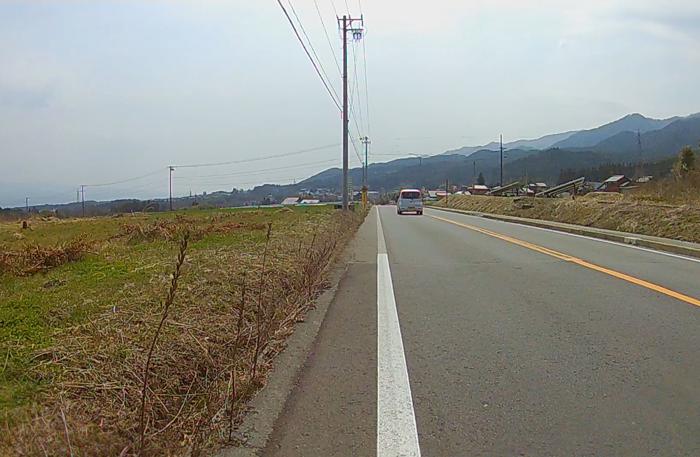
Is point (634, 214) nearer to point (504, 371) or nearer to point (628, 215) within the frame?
point (628, 215)

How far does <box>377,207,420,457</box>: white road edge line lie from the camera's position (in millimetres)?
3938

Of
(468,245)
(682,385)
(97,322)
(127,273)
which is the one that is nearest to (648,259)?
(468,245)

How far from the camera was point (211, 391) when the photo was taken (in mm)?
4594

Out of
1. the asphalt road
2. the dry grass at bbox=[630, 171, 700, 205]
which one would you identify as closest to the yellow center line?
the asphalt road

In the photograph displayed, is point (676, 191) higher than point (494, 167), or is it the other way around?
point (494, 167)

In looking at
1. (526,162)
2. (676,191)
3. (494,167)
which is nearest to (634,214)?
(676,191)

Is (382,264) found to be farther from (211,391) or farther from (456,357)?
(211,391)

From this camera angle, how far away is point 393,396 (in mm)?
4836

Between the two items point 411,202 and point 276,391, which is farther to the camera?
point 411,202

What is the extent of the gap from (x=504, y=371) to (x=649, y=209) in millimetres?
19015

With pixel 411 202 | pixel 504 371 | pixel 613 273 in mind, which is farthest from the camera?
pixel 411 202

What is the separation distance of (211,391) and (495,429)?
78.7 inches

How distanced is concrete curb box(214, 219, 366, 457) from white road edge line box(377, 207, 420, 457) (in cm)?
71

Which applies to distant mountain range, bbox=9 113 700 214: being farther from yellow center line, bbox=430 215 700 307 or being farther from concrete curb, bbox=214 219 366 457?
concrete curb, bbox=214 219 366 457
